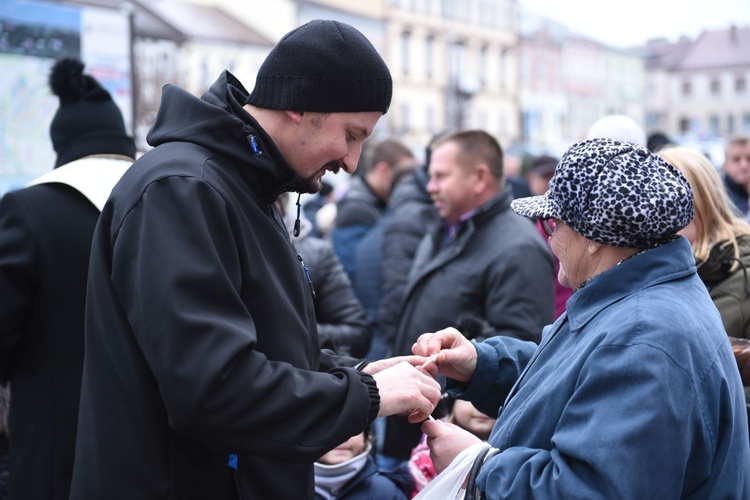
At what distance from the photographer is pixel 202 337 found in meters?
1.74

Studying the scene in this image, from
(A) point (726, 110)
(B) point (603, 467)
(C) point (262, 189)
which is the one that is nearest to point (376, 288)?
(C) point (262, 189)

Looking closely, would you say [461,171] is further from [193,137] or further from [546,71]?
[546,71]

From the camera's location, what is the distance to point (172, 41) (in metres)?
14.5

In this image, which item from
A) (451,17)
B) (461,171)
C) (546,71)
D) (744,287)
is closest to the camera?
(744,287)

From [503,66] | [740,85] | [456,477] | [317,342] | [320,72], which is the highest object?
[503,66]

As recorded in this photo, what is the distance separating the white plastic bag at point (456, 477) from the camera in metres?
2.05

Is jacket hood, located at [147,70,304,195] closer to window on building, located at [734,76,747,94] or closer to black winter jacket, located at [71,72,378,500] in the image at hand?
black winter jacket, located at [71,72,378,500]

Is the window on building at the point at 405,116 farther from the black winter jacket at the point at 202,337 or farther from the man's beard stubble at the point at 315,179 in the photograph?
the black winter jacket at the point at 202,337

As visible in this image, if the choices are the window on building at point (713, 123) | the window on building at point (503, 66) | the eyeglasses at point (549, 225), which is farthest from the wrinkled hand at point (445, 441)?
the window on building at point (713, 123)

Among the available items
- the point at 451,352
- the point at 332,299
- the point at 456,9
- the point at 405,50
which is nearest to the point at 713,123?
the point at 456,9

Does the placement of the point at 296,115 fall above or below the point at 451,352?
above

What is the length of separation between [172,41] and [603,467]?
1392 centimetres

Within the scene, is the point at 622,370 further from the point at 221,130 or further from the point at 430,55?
the point at 430,55

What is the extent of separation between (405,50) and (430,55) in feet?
8.18
